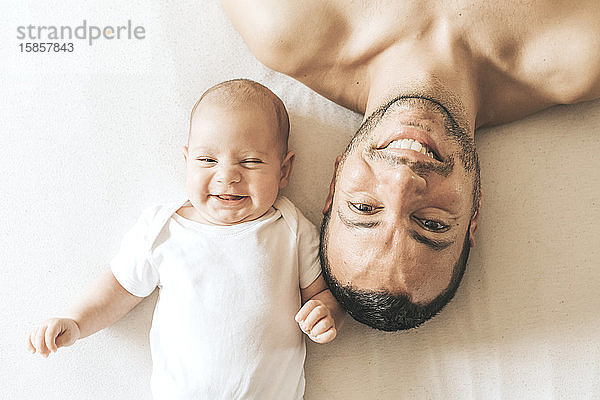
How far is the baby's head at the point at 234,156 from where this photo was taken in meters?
1.42

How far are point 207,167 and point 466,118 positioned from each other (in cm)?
51

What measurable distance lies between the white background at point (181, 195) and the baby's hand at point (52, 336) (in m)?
0.10

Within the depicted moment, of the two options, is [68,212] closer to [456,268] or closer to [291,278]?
[291,278]

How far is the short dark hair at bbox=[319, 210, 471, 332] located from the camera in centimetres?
132

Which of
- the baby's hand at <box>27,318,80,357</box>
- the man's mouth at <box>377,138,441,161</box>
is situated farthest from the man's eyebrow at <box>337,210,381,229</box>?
the baby's hand at <box>27,318,80,357</box>

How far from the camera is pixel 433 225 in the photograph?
1322mm

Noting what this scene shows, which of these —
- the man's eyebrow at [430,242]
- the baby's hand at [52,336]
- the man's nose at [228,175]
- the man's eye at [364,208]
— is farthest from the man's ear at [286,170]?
the baby's hand at [52,336]

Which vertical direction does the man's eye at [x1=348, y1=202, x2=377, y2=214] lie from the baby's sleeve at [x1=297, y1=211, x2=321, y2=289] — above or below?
above

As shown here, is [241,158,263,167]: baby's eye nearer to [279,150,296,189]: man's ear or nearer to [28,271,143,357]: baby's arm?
[279,150,296,189]: man's ear

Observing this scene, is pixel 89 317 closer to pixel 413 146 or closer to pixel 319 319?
pixel 319 319

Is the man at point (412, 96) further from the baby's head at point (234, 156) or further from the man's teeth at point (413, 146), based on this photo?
the baby's head at point (234, 156)

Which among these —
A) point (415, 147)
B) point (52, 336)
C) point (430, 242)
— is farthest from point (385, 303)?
point (52, 336)

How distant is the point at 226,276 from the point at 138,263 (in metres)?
0.18

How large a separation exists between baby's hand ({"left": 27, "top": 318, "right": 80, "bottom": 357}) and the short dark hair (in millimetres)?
502
